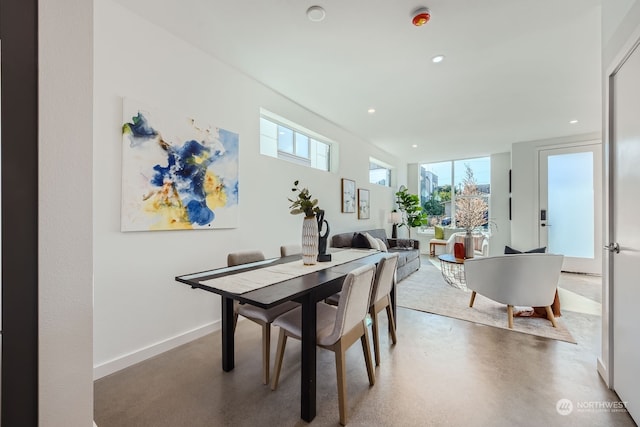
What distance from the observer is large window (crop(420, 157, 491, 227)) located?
6789 millimetres

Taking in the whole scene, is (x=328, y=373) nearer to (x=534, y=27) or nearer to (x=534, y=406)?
(x=534, y=406)

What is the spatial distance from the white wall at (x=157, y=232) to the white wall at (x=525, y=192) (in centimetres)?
529

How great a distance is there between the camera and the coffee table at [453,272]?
3674mm

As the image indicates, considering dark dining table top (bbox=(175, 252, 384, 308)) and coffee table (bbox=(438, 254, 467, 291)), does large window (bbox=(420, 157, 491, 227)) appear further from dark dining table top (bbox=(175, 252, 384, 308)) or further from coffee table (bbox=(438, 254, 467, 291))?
dark dining table top (bbox=(175, 252, 384, 308))

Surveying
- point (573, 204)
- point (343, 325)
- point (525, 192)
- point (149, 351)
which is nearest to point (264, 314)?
point (343, 325)

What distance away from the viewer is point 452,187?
7.26 m

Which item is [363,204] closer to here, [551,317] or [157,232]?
[551,317]

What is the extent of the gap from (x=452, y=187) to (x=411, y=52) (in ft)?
18.6

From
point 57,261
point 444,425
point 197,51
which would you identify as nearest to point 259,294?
point 57,261

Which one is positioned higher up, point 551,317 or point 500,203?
point 500,203

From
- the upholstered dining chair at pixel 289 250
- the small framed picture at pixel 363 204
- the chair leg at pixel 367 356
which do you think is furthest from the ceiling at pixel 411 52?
the chair leg at pixel 367 356

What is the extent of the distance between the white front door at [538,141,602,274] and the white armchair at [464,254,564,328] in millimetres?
3467

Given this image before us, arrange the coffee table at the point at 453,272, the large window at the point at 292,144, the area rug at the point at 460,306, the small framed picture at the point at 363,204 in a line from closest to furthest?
the area rug at the point at 460,306
the large window at the point at 292,144
the coffee table at the point at 453,272
the small framed picture at the point at 363,204

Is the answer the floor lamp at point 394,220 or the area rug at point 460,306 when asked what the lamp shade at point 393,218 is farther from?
the area rug at point 460,306
